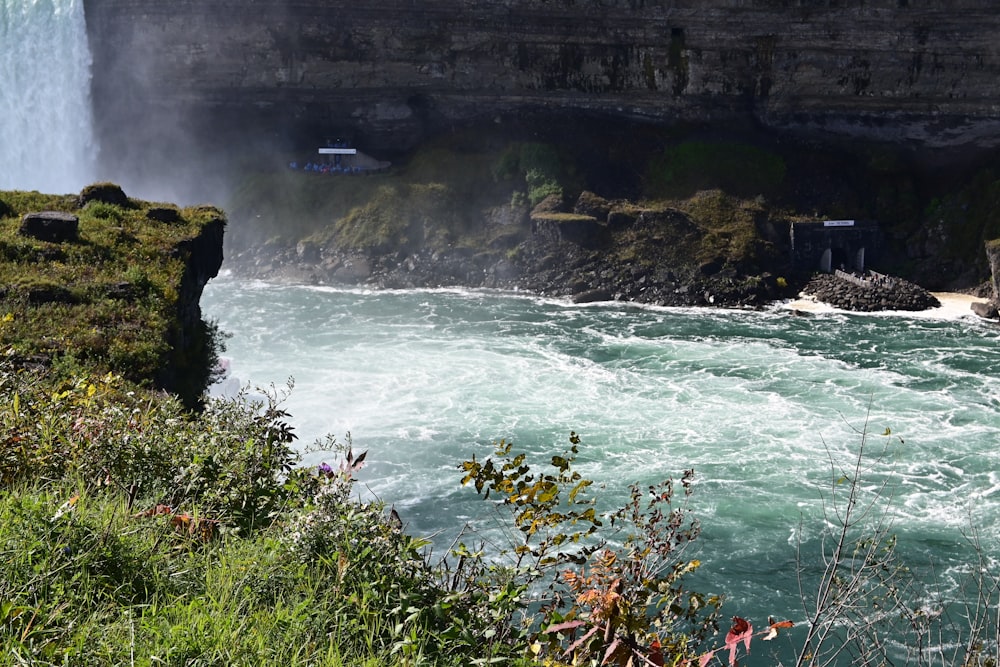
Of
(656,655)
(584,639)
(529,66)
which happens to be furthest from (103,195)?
(529,66)

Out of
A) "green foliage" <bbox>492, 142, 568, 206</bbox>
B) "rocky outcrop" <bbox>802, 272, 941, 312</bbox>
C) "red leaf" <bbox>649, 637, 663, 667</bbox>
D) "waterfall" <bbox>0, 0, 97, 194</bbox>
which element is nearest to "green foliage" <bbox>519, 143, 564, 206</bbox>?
"green foliage" <bbox>492, 142, 568, 206</bbox>

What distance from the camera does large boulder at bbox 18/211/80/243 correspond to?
64.8 ft

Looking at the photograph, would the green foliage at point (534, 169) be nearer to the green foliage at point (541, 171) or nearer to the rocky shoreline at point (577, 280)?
the green foliage at point (541, 171)

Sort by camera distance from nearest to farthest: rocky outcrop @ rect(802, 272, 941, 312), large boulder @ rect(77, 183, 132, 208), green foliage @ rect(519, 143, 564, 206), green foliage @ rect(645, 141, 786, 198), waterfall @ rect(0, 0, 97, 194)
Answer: large boulder @ rect(77, 183, 132, 208)
rocky outcrop @ rect(802, 272, 941, 312)
green foliage @ rect(645, 141, 786, 198)
green foliage @ rect(519, 143, 564, 206)
waterfall @ rect(0, 0, 97, 194)

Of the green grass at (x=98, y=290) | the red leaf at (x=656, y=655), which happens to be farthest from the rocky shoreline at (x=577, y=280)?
the red leaf at (x=656, y=655)

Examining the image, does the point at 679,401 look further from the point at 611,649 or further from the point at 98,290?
the point at 611,649

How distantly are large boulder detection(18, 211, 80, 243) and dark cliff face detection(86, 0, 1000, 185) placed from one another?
41.0m

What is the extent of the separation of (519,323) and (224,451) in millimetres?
33100

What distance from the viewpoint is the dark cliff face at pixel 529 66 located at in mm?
50406

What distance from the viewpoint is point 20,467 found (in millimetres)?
7738

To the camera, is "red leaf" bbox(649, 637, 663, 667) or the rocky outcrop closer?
"red leaf" bbox(649, 637, 663, 667)

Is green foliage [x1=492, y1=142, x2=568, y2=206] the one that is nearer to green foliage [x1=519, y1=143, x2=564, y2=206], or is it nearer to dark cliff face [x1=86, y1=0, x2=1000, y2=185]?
green foliage [x1=519, y1=143, x2=564, y2=206]

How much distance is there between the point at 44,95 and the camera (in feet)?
197

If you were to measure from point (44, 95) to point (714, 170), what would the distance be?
151 feet
